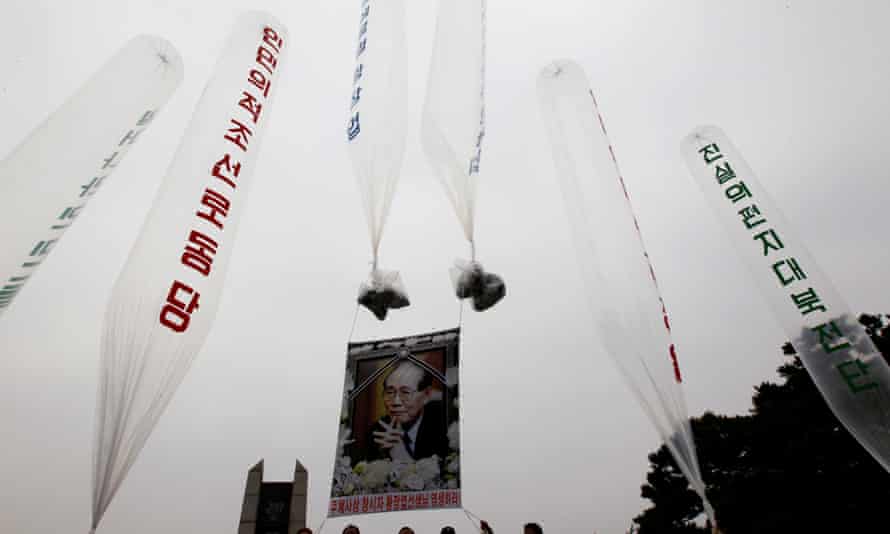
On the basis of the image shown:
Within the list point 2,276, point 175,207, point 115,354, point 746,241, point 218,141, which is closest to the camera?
point 115,354

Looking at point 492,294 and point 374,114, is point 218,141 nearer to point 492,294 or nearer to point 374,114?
point 374,114

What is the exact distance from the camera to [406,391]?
6.64 metres

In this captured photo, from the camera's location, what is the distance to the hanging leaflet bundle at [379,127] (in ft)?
20.1

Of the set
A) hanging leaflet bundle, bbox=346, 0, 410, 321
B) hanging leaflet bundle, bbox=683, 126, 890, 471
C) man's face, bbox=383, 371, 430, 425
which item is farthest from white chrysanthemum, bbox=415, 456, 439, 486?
hanging leaflet bundle, bbox=683, 126, 890, 471

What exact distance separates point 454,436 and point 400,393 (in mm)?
876

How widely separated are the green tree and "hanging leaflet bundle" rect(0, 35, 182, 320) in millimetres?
13755

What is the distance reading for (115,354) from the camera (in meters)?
4.35

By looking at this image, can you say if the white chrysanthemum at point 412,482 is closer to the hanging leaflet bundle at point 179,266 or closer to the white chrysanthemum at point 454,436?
the white chrysanthemum at point 454,436

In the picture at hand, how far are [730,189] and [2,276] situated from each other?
28.2 ft

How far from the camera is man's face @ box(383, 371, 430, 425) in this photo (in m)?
6.48

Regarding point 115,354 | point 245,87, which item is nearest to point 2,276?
point 115,354

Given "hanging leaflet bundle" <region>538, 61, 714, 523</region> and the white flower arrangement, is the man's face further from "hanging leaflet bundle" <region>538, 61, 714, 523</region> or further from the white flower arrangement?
"hanging leaflet bundle" <region>538, 61, 714, 523</region>

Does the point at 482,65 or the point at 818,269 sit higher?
the point at 482,65

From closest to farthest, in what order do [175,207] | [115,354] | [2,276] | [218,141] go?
1. [115,354]
2. [2,276]
3. [175,207]
4. [218,141]
